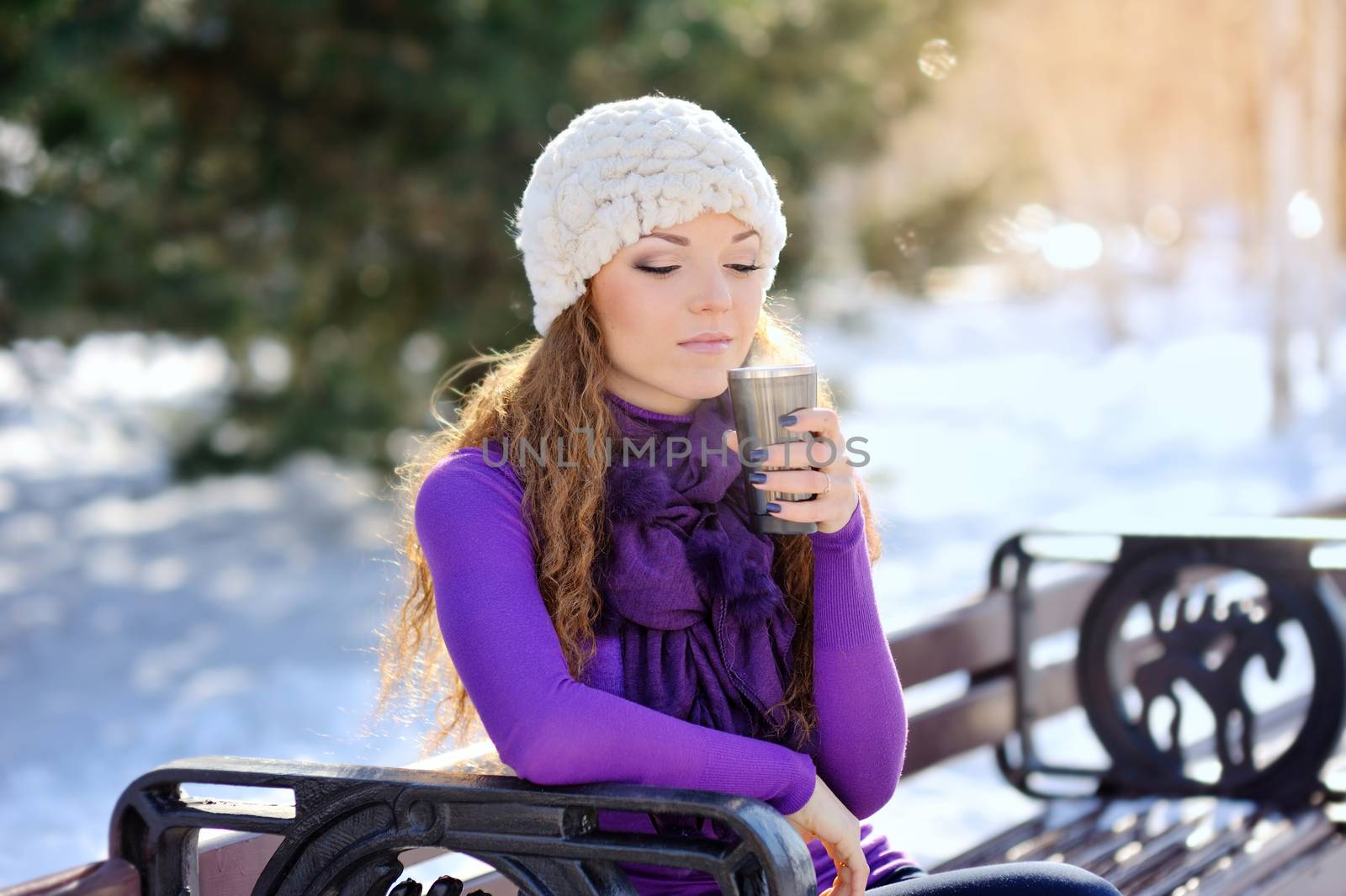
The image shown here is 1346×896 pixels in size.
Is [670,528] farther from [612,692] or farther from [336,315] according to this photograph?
[336,315]

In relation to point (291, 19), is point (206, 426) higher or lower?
lower

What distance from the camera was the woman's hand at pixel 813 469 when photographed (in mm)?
1807

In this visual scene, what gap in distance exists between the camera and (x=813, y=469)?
183 cm

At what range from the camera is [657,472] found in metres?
2.06

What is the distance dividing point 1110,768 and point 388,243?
549 cm

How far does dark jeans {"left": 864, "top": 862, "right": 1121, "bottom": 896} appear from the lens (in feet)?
6.30

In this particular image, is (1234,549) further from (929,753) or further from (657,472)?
(657,472)

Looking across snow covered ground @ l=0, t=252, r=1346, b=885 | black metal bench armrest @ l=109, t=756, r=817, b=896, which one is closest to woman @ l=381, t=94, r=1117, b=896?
black metal bench armrest @ l=109, t=756, r=817, b=896

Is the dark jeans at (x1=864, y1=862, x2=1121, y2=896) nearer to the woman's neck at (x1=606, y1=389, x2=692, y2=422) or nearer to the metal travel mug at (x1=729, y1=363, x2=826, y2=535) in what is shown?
the metal travel mug at (x1=729, y1=363, x2=826, y2=535)

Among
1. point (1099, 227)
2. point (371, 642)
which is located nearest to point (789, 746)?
point (371, 642)

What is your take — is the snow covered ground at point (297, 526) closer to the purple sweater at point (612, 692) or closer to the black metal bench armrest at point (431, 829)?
the black metal bench armrest at point (431, 829)

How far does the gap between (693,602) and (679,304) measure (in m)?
0.43

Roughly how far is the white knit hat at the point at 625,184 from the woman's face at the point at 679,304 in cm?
3

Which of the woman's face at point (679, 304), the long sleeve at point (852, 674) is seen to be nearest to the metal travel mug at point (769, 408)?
the long sleeve at point (852, 674)
